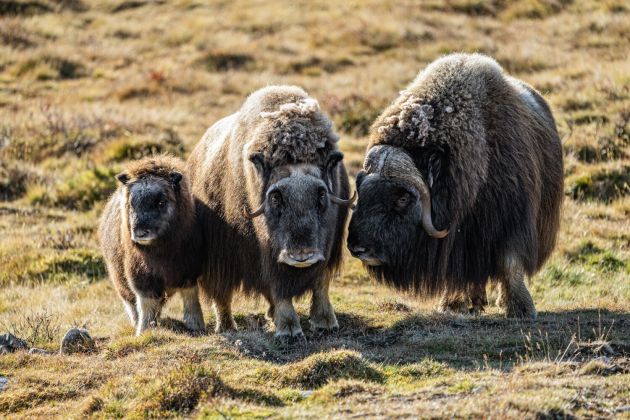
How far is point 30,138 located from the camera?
48.9ft

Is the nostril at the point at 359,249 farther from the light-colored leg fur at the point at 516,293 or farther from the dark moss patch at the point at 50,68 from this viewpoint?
the dark moss patch at the point at 50,68

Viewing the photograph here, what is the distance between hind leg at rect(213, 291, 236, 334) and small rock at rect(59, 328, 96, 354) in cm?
115

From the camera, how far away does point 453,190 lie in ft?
23.6

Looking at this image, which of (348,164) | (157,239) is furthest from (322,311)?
(348,164)

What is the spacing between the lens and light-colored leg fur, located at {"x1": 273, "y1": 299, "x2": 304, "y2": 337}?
23.6 ft

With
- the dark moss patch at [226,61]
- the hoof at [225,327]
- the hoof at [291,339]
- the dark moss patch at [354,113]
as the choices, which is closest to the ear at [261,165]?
the hoof at [291,339]

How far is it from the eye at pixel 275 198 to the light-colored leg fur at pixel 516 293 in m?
1.90

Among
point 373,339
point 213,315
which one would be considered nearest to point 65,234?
point 213,315

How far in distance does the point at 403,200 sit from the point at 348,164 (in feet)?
19.6

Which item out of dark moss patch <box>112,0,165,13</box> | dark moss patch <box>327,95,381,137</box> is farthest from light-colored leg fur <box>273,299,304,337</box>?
dark moss patch <box>112,0,165,13</box>

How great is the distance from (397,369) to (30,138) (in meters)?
10.4

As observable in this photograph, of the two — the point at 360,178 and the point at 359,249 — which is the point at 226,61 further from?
the point at 359,249

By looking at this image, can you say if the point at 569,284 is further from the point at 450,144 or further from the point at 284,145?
the point at 284,145

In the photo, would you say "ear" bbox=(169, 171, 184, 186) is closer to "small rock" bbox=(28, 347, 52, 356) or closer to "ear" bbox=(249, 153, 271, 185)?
"ear" bbox=(249, 153, 271, 185)
